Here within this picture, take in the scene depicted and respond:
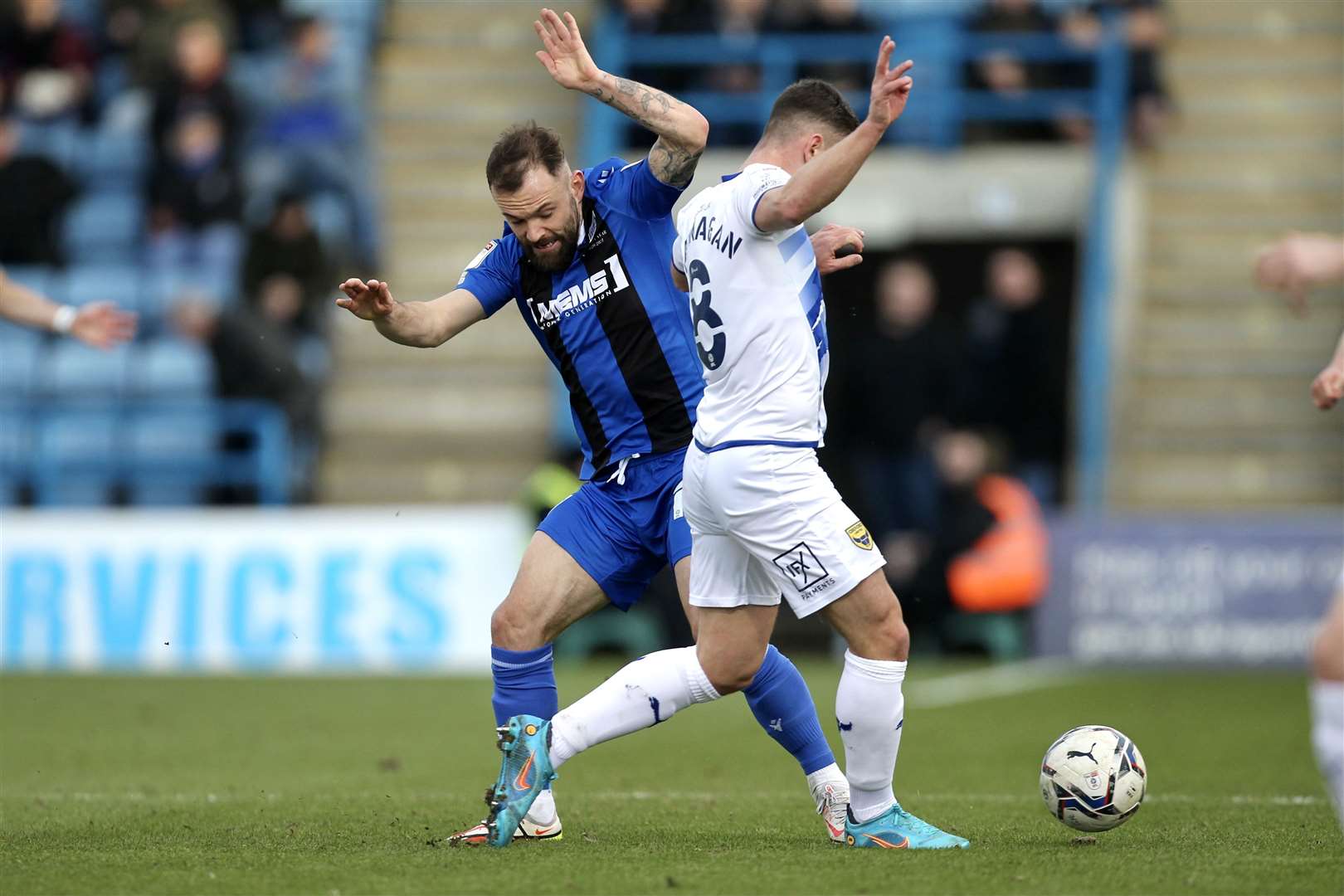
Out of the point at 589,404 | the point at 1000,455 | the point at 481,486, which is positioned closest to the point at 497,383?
the point at 481,486

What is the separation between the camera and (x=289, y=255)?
16844 mm

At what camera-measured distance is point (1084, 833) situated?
21.5ft

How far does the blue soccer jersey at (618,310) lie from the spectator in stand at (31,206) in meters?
12.3

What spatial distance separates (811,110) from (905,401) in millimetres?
9335

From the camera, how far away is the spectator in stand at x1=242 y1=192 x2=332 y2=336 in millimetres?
16812

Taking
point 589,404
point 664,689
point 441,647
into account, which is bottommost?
point 441,647

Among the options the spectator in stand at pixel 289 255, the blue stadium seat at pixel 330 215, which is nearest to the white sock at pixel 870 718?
the spectator in stand at pixel 289 255

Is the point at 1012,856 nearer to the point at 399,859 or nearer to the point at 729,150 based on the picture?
the point at 399,859

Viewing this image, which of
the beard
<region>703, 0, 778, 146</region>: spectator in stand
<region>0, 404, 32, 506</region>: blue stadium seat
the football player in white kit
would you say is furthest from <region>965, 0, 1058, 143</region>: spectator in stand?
the football player in white kit

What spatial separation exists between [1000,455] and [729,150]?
4108mm

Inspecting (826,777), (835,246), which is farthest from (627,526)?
(835,246)

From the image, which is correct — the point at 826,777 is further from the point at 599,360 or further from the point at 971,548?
the point at 971,548

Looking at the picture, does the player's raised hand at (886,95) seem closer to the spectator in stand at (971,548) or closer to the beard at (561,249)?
the beard at (561,249)

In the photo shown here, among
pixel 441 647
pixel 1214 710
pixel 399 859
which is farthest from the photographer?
pixel 441 647
